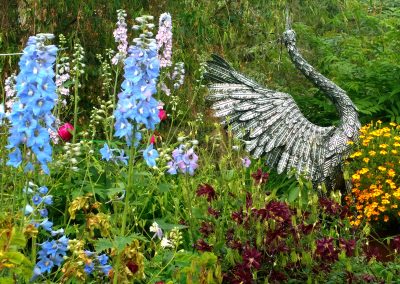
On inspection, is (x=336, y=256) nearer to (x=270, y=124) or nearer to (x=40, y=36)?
(x=40, y=36)

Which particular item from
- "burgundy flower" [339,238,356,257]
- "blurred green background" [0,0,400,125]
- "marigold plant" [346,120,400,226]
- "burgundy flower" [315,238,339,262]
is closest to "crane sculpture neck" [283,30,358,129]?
"marigold plant" [346,120,400,226]

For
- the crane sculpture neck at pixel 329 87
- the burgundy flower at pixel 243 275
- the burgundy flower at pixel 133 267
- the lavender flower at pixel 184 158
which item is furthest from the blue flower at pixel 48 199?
the crane sculpture neck at pixel 329 87

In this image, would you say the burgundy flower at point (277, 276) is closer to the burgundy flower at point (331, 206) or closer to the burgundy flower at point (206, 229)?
the burgundy flower at point (206, 229)

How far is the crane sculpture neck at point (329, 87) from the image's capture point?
5.46 meters

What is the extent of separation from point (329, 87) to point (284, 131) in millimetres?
530

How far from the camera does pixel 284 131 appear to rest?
5.28 m

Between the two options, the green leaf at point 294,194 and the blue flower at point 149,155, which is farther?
the green leaf at point 294,194

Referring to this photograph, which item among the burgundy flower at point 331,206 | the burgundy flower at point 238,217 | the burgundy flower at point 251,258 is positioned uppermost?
the burgundy flower at point 238,217

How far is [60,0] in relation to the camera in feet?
20.3

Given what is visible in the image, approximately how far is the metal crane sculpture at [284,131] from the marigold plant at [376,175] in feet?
0.38

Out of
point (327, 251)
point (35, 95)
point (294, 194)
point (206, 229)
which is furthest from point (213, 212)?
point (294, 194)

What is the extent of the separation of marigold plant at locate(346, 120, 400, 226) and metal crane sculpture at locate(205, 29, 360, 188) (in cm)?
12

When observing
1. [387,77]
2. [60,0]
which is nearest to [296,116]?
[387,77]

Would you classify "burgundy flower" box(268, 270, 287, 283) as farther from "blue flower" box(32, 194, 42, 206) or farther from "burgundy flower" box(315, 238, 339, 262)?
"blue flower" box(32, 194, 42, 206)
